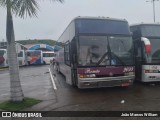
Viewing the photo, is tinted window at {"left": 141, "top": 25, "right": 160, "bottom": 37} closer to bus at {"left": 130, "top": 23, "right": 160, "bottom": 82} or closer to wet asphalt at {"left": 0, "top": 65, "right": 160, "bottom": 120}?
bus at {"left": 130, "top": 23, "right": 160, "bottom": 82}

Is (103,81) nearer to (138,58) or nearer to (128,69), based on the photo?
(128,69)

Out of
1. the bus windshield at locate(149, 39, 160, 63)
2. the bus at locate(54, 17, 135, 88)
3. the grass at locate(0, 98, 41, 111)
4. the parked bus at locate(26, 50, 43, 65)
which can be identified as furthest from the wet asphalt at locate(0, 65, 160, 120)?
the parked bus at locate(26, 50, 43, 65)

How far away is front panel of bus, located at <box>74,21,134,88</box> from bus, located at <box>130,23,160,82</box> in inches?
60.0

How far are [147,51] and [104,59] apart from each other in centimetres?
263

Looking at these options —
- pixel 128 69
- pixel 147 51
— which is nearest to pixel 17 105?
pixel 128 69

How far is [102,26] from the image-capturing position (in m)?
12.8

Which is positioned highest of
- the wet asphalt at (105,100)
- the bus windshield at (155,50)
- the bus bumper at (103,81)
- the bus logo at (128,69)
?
the bus windshield at (155,50)

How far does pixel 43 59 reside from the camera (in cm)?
5334

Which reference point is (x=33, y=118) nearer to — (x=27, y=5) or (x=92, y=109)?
(x=92, y=109)

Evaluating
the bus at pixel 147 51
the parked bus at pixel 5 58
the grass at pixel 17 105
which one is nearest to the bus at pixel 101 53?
the bus at pixel 147 51

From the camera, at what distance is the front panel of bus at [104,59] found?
→ 1202 cm

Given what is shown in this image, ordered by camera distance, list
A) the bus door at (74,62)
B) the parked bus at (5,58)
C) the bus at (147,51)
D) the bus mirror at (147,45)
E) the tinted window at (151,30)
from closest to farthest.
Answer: the bus door at (74,62)
the bus mirror at (147,45)
the bus at (147,51)
the tinted window at (151,30)
the parked bus at (5,58)

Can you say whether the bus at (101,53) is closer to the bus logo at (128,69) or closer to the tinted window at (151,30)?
the bus logo at (128,69)

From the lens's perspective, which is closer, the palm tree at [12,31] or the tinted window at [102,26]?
the palm tree at [12,31]
